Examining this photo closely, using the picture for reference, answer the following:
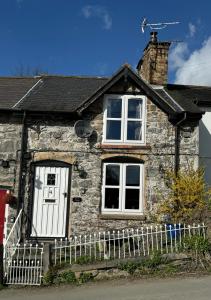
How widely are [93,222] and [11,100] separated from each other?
5225mm

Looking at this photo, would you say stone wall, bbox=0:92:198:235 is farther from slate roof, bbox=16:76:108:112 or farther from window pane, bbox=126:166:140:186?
slate roof, bbox=16:76:108:112

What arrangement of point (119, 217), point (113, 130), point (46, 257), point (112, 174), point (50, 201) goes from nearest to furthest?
point (46, 257) < point (119, 217) < point (50, 201) < point (112, 174) < point (113, 130)

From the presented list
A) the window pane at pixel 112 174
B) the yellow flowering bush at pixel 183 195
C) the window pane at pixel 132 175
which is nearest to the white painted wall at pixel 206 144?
the yellow flowering bush at pixel 183 195

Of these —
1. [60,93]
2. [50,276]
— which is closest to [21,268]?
[50,276]

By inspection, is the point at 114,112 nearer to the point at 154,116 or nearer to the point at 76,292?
the point at 154,116

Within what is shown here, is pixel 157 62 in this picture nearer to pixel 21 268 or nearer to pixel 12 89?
pixel 12 89

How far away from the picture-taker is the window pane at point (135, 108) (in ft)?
48.7

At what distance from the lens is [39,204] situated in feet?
46.5

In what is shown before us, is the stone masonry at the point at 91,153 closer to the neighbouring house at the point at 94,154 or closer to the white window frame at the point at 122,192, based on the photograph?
the neighbouring house at the point at 94,154

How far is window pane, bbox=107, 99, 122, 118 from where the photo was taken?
14.8m

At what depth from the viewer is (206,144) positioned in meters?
17.0

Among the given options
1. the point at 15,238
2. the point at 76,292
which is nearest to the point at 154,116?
the point at 15,238

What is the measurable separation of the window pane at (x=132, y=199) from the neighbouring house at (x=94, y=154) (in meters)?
0.03

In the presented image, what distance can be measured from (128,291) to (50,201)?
18.7 ft
